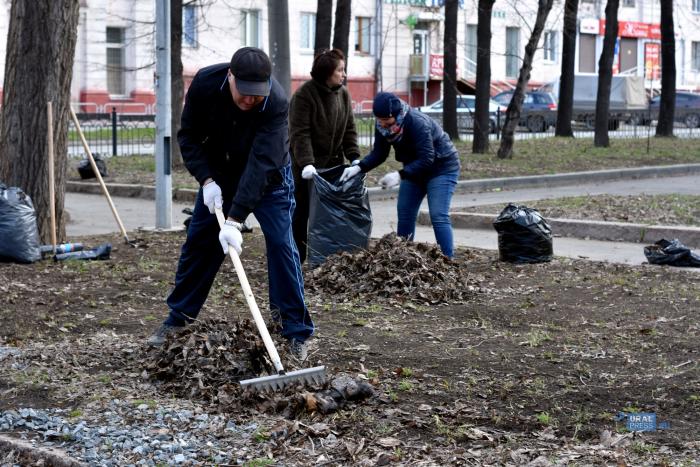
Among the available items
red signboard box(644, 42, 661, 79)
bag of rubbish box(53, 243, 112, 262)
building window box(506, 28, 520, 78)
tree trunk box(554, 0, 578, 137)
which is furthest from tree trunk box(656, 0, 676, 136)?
red signboard box(644, 42, 661, 79)

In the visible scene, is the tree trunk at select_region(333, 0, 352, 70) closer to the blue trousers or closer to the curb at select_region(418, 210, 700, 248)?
the curb at select_region(418, 210, 700, 248)

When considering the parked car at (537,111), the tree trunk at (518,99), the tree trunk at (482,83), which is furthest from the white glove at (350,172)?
the parked car at (537,111)

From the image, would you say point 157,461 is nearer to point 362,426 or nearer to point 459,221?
point 362,426

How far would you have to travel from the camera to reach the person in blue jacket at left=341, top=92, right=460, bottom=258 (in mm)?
8312

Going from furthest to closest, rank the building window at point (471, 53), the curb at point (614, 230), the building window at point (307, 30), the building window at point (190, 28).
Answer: the building window at point (471, 53)
the building window at point (307, 30)
the building window at point (190, 28)
the curb at point (614, 230)

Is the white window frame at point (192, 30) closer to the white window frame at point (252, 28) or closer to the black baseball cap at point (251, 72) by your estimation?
the white window frame at point (252, 28)

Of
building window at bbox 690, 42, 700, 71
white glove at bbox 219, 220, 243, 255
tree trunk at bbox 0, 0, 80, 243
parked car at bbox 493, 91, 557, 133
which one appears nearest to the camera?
white glove at bbox 219, 220, 243, 255

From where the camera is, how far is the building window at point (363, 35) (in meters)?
44.4

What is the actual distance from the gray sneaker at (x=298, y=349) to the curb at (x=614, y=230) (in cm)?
600

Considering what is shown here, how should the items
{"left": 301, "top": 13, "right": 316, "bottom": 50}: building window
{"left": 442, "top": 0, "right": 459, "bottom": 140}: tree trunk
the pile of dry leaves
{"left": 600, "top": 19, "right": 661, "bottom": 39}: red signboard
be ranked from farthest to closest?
{"left": 600, "top": 19, "right": 661, "bottom": 39}: red signboard, {"left": 301, "top": 13, "right": 316, "bottom": 50}: building window, {"left": 442, "top": 0, "right": 459, "bottom": 140}: tree trunk, the pile of dry leaves

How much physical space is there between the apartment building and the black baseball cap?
2297 centimetres

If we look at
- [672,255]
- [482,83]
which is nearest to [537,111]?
[482,83]

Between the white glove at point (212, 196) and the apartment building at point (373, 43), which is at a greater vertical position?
the apartment building at point (373, 43)

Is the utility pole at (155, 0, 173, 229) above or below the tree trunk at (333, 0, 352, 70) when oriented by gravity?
below
